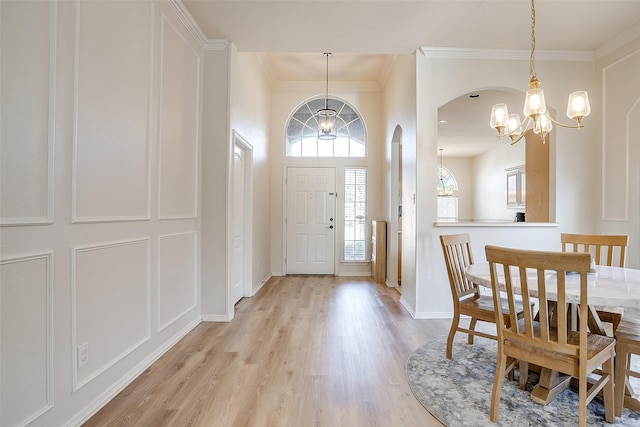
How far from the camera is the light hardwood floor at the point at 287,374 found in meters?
1.71

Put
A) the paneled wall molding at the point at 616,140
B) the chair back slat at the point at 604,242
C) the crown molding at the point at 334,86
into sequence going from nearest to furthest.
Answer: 1. the chair back slat at the point at 604,242
2. the paneled wall molding at the point at 616,140
3. the crown molding at the point at 334,86

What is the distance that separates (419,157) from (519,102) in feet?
10.4

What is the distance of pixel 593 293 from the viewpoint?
1503mm

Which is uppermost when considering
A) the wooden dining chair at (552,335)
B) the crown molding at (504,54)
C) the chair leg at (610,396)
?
the crown molding at (504,54)

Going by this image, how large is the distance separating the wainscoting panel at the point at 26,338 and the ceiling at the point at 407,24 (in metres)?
2.41

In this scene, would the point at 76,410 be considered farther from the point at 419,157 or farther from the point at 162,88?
the point at 419,157

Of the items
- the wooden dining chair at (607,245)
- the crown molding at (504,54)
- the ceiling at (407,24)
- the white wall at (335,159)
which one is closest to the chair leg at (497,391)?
the wooden dining chair at (607,245)

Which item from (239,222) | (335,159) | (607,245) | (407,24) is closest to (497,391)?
(607,245)

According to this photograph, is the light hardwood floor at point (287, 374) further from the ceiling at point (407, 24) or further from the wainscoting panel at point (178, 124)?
the ceiling at point (407, 24)

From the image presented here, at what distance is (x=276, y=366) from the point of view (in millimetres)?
2268

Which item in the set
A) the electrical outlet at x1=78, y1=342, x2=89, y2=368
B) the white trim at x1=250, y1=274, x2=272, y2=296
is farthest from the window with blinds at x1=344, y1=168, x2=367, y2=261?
the electrical outlet at x1=78, y1=342, x2=89, y2=368

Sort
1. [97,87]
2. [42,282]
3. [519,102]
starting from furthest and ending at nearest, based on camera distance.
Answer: [519,102]
[97,87]
[42,282]

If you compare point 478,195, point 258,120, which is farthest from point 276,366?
point 478,195

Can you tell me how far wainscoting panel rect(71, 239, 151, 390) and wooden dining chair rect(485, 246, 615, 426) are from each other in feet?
7.17
